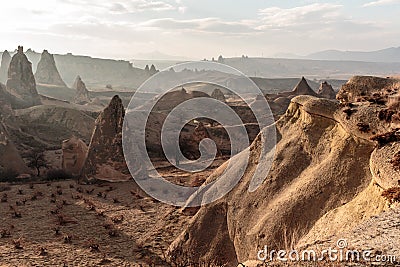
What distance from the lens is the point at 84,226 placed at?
13555 mm

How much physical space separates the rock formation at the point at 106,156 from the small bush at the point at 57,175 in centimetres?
272

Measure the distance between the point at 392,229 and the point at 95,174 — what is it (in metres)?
18.0

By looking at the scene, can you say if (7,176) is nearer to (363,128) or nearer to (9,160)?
(9,160)

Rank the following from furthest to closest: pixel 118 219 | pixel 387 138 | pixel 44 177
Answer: pixel 44 177 → pixel 118 219 → pixel 387 138

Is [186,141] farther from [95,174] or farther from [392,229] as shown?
[392,229]

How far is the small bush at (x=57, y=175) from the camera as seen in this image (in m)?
22.3

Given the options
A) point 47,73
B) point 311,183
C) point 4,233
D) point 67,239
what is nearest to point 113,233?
point 67,239

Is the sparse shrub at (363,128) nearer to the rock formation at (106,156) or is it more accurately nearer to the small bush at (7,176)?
the rock formation at (106,156)

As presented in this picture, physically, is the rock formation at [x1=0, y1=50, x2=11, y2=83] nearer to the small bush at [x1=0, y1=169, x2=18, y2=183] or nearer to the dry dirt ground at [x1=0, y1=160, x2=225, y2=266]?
the small bush at [x1=0, y1=169, x2=18, y2=183]

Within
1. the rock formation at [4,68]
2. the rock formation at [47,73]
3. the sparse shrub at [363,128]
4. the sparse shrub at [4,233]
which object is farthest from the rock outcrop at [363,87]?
the rock formation at [4,68]

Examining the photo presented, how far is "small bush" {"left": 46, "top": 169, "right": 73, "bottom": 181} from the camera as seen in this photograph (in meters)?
22.3

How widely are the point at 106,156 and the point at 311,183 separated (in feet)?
49.5

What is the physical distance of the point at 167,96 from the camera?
5984 cm

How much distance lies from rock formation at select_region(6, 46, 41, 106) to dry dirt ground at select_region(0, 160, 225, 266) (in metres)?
41.9
